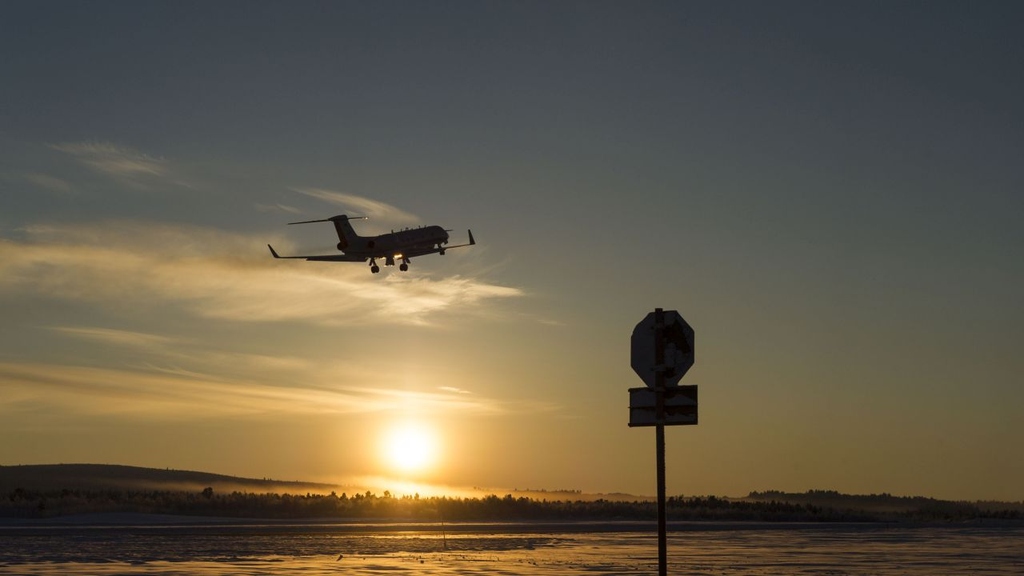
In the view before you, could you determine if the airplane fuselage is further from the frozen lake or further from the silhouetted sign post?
the silhouetted sign post

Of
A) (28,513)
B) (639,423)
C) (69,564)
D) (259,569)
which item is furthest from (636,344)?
(28,513)

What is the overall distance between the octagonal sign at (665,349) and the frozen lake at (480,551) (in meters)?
15.0

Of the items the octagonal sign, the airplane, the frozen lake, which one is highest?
the airplane

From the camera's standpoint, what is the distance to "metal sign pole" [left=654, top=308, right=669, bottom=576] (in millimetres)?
18484

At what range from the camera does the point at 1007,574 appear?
33594 mm

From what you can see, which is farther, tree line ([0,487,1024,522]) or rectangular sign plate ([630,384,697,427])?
tree line ([0,487,1024,522])

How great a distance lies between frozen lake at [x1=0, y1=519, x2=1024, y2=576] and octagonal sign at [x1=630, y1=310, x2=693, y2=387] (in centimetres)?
1495

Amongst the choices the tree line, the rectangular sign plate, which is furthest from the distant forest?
the rectangular sign plate

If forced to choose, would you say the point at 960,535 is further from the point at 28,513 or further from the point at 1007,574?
the point at 28,513

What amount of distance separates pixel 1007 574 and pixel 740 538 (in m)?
19.6

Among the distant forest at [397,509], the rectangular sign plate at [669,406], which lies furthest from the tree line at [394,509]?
the rectangular sign plate at [669,406]

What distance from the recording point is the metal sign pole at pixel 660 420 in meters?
18.5

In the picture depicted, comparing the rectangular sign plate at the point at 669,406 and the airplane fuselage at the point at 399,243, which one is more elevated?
the airplane fuselage at the point at 399,243

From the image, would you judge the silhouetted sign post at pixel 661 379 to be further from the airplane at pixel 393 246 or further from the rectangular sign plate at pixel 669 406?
the airplane at pixel 393 246
